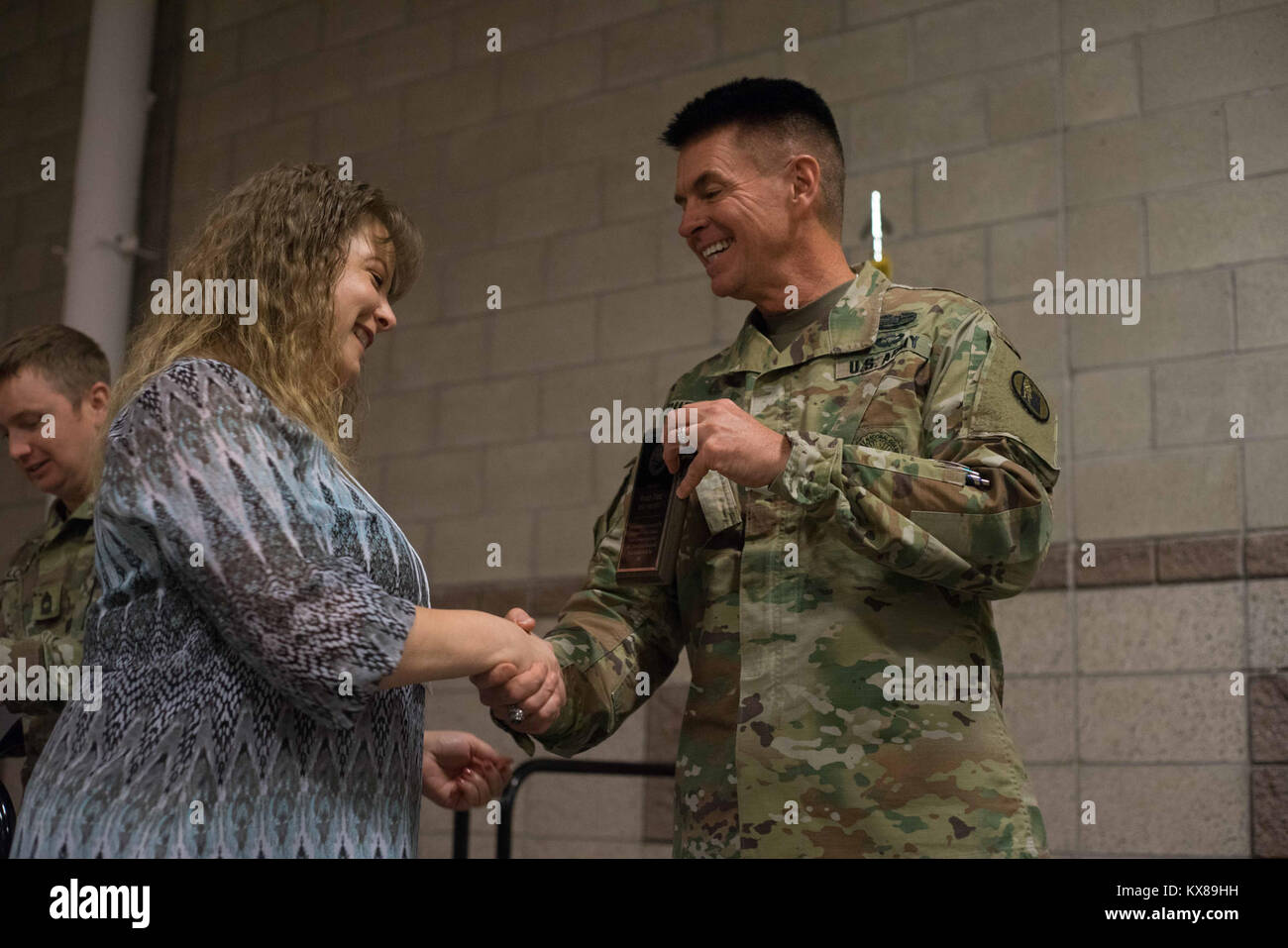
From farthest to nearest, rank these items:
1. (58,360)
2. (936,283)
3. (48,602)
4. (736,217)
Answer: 1. (936,283)
2. (58,360)
3. (48,602)
4. (736,217)

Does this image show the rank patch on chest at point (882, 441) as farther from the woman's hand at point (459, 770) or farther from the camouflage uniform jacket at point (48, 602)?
the camouflage uniform jacket at point (48, 602)

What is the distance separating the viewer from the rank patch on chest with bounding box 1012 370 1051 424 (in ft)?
6.48

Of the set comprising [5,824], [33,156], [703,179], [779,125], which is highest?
[33,156]

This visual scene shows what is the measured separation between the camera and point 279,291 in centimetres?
171

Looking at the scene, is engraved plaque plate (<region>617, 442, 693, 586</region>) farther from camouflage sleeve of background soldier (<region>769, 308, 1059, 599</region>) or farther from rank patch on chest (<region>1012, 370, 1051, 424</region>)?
rank patch on chest (<region>1012, 370, 1051, 424</region>)

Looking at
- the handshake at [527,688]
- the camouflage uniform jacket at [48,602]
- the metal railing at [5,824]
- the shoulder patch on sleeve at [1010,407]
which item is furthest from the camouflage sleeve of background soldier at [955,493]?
the camouflage uniform jacket at [48,602]

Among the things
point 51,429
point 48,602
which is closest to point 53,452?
point 51,429

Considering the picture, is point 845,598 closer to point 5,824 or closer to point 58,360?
point 5,824

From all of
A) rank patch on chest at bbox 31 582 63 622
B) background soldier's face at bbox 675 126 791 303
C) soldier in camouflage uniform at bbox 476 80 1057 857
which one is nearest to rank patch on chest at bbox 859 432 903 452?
soldier in camouflage uniform at bbox 476 80 1057 857

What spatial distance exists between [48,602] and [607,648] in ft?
4.59

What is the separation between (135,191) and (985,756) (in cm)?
469

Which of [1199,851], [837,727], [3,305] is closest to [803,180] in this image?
[837,727]

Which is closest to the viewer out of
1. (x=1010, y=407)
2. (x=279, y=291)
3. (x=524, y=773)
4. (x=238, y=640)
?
(x=238, y=640)
